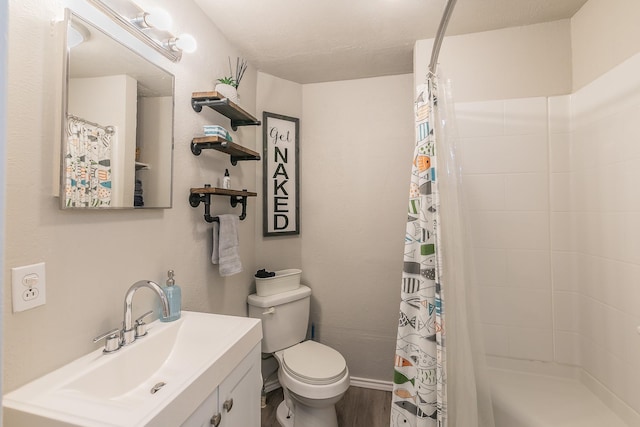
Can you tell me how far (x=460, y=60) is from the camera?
5.24 feet

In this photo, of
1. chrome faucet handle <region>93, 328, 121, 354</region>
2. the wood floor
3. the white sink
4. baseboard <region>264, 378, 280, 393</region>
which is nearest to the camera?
the white sink

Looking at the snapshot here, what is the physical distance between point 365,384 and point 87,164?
2.15 meters

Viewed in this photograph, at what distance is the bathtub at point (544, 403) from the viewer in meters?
1.17

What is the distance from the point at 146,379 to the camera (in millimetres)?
934

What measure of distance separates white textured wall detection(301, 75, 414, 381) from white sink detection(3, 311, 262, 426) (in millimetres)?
1133

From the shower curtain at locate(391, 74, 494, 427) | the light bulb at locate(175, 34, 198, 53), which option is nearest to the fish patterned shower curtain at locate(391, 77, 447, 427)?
the shower curtain at locate(391, 74, 494, 427)

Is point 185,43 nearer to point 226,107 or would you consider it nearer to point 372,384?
point 226,107

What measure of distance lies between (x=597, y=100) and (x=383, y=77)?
1241mm

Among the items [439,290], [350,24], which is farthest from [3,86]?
→ [350,24]

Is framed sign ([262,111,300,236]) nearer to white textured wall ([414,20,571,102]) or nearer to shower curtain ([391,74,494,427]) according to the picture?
white textured wall ([414,20,571,102])

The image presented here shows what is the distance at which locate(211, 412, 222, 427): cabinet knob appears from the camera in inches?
32.3

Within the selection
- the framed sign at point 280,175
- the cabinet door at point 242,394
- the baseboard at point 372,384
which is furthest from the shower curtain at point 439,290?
the framed sign at point 280,175

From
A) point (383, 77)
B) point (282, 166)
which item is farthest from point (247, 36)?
point (383, 77)

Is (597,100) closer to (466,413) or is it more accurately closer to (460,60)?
(460,60)
